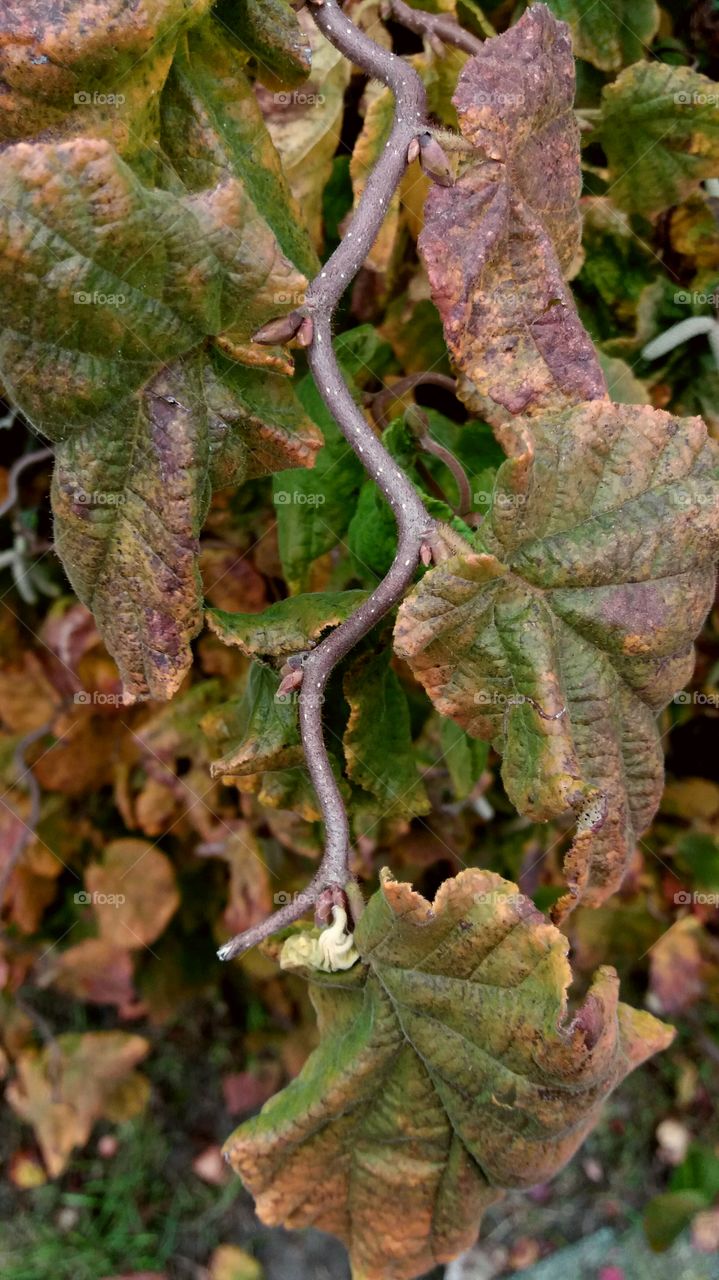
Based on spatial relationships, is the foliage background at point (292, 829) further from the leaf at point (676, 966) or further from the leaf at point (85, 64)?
the leaf at point (85, 64)

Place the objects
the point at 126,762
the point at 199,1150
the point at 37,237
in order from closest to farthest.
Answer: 1. the point at 37,237
2. the point at 126,762
3. the point at 199,1150

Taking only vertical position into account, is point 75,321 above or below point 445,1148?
above

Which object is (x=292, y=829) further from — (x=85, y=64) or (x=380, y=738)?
(x=85, y=64)

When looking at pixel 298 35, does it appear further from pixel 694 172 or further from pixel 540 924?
pixel 540 924

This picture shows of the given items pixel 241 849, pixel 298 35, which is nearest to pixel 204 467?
pixel 298 35

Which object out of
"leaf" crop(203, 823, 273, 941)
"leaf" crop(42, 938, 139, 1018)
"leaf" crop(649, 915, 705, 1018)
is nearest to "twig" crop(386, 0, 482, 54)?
"leaf" crop(203, 823, 273, 941)

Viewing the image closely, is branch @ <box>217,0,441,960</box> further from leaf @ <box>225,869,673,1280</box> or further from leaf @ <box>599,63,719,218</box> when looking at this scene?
leaf @ <box>599,63,719,218</box>
